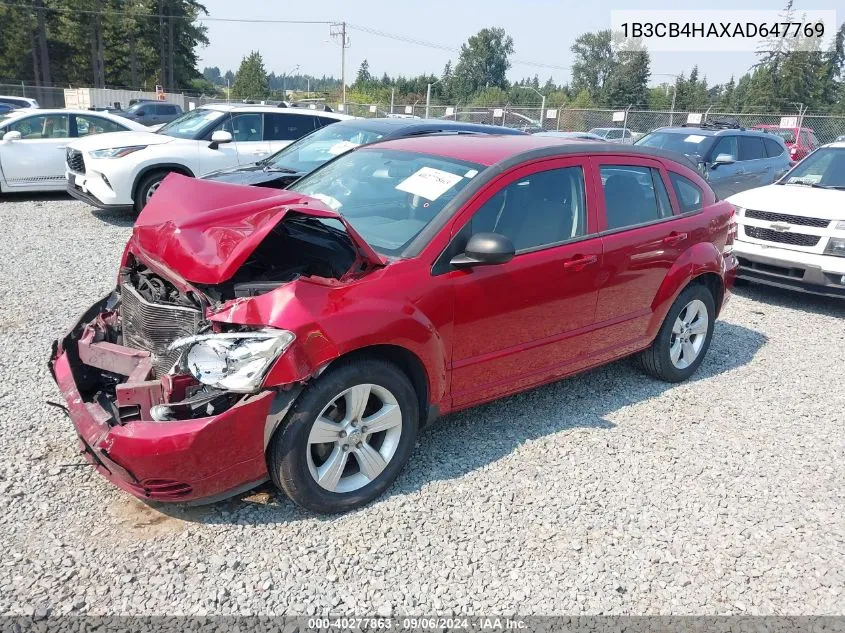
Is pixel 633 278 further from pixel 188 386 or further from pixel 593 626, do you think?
pixel 188 386

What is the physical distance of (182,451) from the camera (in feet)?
8.63

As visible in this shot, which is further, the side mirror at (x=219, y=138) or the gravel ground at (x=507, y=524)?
the side mirror at (x=219, y=138)

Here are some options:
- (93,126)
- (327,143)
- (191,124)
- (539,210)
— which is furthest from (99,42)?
(539,210)

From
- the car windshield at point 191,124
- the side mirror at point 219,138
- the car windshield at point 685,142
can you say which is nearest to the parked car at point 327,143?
the side mirror at point 219,138

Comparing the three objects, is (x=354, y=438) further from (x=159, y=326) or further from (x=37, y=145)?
(x=37, y=145)

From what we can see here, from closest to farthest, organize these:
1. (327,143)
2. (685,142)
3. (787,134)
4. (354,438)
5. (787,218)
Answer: (354,438) → (787,218) → (327,143) → (685,142) → (787,134)

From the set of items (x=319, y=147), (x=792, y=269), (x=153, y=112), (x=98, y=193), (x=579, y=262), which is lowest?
(x=792, y=269)

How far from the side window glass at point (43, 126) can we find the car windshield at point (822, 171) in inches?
442

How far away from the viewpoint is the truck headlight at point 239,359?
8.86 feet

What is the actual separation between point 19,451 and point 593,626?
A: 3063 mm

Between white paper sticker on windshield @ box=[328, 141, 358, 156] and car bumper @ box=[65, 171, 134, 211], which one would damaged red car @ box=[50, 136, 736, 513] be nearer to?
white paper sticker on windshield @ box=[328, 141, 358, 156]

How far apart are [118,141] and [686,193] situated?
7.95 metres

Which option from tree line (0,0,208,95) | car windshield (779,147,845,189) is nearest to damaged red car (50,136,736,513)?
car windshield (779,147,845,189)

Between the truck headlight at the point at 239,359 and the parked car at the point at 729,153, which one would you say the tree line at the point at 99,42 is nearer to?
the parked car at the point at 729,153
